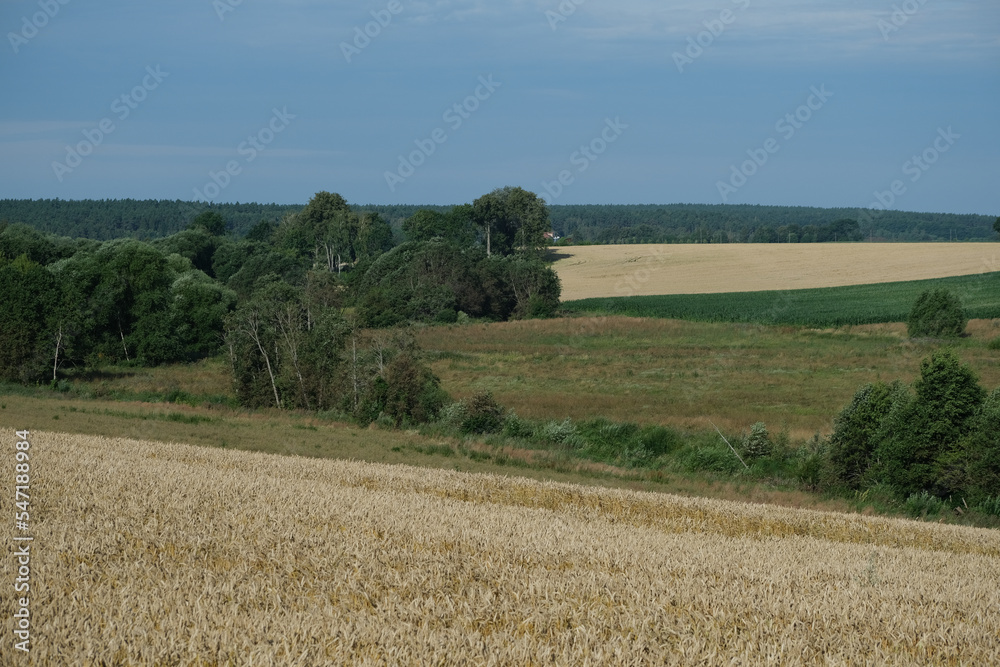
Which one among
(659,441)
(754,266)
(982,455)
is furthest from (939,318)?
(754,266)

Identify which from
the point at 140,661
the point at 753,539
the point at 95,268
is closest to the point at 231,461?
the point at 753,539

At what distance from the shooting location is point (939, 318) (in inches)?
2704

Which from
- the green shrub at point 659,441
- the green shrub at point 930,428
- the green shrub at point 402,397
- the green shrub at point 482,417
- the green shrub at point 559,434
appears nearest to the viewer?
the green shrub at point 930,428

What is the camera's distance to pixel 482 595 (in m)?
7.46

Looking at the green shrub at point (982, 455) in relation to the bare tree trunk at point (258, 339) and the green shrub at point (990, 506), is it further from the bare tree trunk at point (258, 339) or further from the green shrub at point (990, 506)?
the bare tree trunk at point (258, 339)

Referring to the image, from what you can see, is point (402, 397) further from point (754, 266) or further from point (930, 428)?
point (754, 266)

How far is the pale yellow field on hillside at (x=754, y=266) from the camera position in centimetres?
11600

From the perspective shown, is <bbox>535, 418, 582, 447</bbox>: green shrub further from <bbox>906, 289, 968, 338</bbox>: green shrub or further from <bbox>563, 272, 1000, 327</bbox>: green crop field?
<bbox>563, 272, 1000, 327</bbox>: green crop field

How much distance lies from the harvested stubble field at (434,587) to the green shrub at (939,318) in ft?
200
